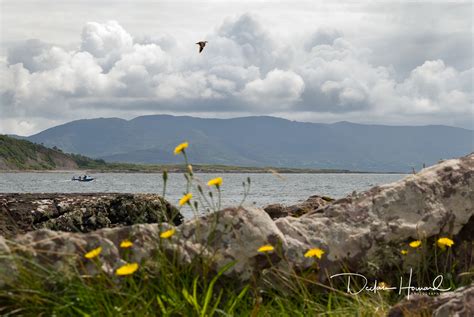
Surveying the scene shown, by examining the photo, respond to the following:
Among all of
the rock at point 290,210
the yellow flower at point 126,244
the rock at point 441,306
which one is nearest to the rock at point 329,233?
the yellow flower at point 126,244

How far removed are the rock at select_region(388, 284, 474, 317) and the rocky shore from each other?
0.06 feet

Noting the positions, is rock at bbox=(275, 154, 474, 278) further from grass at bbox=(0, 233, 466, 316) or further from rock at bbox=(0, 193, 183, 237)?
rock at bbox=(0, 193, 183, 237)

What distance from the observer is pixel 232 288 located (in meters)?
6.15

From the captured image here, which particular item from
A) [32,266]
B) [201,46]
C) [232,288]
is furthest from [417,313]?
[201,46]

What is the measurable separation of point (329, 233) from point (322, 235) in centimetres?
11

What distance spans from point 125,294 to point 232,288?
1346 mm

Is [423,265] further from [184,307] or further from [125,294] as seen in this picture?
[125,294]

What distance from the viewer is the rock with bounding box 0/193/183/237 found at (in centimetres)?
1102

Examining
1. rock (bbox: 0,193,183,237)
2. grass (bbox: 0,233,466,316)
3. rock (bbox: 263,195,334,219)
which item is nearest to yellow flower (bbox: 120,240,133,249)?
grass (bbox: 0,233,466,316)
